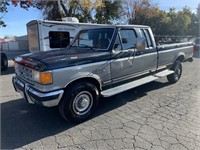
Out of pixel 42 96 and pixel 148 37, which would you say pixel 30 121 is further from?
pixel 148 37

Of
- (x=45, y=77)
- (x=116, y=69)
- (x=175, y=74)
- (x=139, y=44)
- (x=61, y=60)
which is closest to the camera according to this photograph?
(x=45, y=77)

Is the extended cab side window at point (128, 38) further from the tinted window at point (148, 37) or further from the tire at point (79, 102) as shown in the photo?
the tire at point (79, 102)

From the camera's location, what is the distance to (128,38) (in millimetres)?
5012

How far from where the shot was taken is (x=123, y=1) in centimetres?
2645

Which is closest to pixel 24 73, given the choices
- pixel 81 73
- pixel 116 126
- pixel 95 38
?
pixel 81 73

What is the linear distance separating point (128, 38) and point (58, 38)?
21.6ft

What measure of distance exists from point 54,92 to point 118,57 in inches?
72.1

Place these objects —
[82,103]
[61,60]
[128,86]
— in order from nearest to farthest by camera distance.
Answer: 1. [61,60]
2. [82,103]
3. [128,86]

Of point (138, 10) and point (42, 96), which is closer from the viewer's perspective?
point (42, 96)

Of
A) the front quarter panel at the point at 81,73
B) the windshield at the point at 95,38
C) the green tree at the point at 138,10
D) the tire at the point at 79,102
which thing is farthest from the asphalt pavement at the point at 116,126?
the green tree at the point at 138,10

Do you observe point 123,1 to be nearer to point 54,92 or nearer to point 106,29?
point 106,29

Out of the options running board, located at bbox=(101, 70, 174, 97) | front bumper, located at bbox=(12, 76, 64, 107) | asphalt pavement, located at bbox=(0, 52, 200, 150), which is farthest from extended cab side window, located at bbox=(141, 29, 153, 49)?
front bumper, located at bbox=(12, 76, 64, 107)

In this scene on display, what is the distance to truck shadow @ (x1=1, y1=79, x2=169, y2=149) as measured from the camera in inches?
137

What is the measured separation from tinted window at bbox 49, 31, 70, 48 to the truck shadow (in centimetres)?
568
